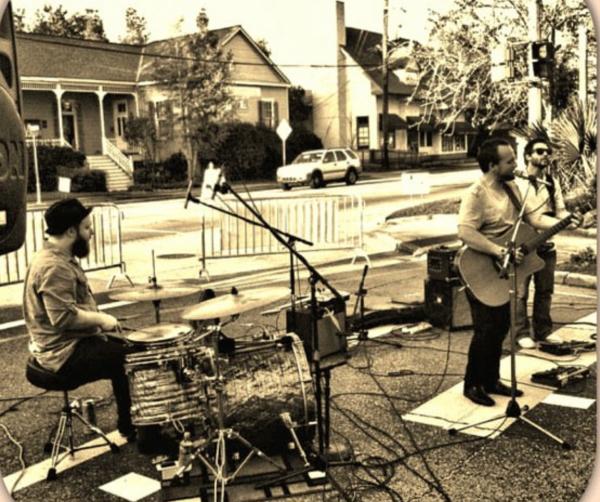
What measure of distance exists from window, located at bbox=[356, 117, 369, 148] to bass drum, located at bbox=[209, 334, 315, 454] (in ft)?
131

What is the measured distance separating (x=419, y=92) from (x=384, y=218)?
7.17 meters

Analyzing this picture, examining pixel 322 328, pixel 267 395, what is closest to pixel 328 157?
pixel 322 328

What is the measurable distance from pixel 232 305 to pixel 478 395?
226 centimetres

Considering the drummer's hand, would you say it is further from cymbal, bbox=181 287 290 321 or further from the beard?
cymbal, bbox=181 287 290 321

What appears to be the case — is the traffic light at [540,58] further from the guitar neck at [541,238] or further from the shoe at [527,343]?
the guitar neck at [541,238]

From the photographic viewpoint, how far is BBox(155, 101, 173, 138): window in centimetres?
3191

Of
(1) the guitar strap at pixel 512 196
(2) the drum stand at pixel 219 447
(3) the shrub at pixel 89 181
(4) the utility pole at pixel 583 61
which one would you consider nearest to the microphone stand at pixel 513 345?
(1) the guitar strap at pixel 512 196

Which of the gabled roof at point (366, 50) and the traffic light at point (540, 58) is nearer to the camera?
the traffic light at point (540, 58)

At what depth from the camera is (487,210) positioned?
530cm

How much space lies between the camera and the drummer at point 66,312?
14.5ft

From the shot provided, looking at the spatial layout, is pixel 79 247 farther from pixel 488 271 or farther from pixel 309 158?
pixel 309 158

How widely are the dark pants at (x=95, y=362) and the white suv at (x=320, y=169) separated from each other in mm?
23564

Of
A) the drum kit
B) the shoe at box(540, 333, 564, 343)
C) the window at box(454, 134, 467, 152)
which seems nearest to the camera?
the drum kit

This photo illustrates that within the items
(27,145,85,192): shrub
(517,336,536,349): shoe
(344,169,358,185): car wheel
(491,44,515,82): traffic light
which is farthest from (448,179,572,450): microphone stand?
(27,145,85,192): shrub
